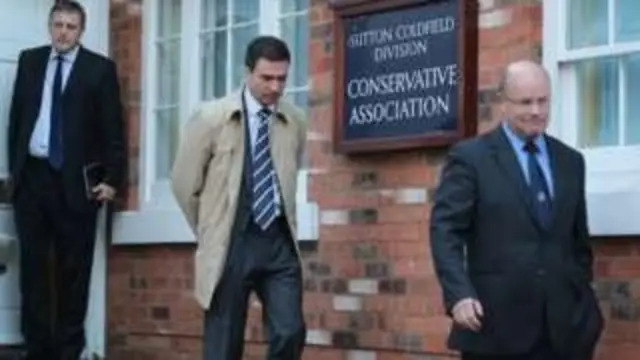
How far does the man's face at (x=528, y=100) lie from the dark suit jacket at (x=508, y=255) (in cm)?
13

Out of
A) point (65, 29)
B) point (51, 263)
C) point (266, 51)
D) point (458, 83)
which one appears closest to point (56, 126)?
point (65, 29)

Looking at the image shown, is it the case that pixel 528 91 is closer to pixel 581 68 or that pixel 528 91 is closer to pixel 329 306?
Answer: pixel 581 68

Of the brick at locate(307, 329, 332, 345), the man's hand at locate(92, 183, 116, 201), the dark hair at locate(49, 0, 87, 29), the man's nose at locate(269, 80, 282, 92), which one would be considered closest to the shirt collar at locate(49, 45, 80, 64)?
the dark hair at locate(49, 0, 87, 29)

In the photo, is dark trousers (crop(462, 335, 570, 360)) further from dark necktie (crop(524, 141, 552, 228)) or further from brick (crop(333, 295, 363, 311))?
brick (crop(333, 295, 363, 311))

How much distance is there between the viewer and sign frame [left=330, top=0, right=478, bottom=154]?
303 inches

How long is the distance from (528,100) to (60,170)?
4057 millimetres

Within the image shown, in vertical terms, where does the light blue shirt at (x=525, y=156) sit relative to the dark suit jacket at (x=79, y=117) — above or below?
below

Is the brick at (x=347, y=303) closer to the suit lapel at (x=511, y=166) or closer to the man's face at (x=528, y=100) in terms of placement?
the suit lapel at (x=511, y=166)

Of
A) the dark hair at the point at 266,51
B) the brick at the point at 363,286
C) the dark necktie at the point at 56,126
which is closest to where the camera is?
the dark hair at the point at 266,51

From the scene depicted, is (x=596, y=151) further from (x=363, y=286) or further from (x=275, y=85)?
(x=363, y=286)

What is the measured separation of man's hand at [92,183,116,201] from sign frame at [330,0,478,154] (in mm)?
1704

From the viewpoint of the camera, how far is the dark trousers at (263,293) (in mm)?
7398

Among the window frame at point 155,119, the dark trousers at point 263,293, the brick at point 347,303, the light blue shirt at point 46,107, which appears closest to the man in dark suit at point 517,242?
the dark trousers at point 263,293

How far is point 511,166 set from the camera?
20.2 feet
